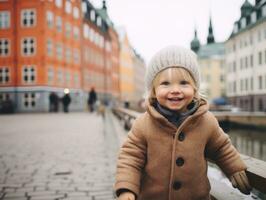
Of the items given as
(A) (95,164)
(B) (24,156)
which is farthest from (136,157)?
(B) (24,156)

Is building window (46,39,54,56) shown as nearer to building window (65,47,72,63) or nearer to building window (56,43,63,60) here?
building window (56,43,63,60)

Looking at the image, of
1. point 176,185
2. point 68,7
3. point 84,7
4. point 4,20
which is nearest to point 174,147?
point 176,185

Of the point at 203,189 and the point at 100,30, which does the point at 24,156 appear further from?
the point at 100,30

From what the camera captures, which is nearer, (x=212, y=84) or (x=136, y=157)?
(x=136, y=157)

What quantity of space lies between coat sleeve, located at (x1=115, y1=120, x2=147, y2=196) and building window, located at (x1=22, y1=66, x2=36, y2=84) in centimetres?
3596

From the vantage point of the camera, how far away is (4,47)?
3747 centimetres

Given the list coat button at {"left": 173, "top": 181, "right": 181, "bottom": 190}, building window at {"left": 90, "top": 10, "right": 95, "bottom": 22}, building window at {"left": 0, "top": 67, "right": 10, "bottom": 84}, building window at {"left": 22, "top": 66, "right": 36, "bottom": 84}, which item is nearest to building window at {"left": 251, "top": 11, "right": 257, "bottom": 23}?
building window at {"left": 90, "top": 10, "right": 95, "bottom": 22}

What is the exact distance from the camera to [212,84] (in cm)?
7444

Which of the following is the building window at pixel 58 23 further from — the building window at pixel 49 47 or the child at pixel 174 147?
the child at pixel 174 147

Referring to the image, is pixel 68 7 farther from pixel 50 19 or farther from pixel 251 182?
pixel 251 182

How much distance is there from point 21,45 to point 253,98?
86.4ft

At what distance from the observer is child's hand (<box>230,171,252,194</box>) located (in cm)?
207

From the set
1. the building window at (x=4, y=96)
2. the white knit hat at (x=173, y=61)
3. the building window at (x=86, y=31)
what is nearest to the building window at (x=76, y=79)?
the building window at (x=86, y=31)

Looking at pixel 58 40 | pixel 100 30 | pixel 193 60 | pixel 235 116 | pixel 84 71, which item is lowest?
pixel 235 116
